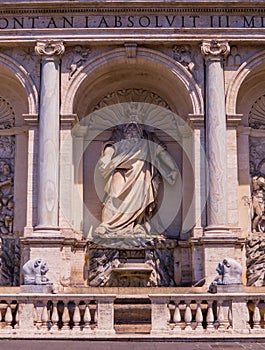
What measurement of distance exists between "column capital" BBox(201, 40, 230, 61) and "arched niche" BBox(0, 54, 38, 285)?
17.7 ft

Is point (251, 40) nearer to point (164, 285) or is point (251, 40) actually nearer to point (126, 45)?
point (126, 45)

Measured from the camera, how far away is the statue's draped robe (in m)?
21.2

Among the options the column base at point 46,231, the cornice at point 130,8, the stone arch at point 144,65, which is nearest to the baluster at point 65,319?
the column base at point 46,231

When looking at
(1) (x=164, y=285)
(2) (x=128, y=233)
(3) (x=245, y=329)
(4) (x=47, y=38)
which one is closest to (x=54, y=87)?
(4) (x=47, y=38)

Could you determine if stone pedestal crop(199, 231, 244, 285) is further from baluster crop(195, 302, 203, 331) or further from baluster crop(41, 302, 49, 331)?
baluster crop(41, 302, 49, 331)

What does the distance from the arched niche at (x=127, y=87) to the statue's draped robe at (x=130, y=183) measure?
1.96ft

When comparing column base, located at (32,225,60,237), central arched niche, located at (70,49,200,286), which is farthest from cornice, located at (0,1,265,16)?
column base, located at (32,225,60,237)

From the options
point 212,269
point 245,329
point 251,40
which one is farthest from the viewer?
point 251,40

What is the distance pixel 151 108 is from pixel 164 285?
5.99 meters

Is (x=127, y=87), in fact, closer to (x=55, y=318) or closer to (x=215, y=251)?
(x=215, y=251)

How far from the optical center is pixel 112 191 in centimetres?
2153

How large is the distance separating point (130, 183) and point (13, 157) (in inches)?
155

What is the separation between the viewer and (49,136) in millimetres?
19844

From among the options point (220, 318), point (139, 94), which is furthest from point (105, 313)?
point (139, 94)
